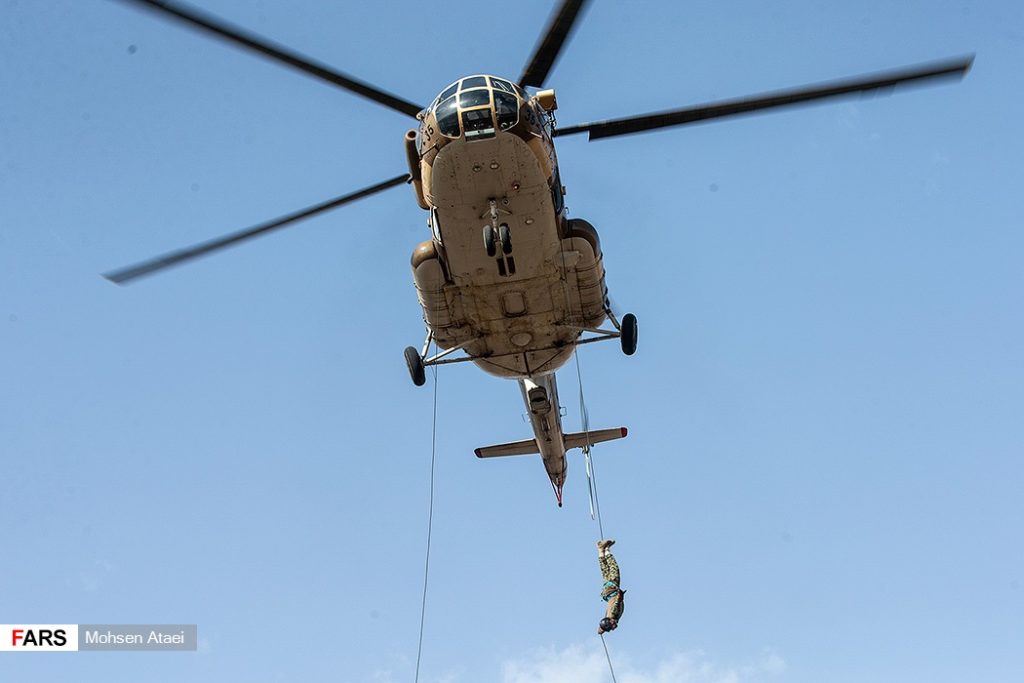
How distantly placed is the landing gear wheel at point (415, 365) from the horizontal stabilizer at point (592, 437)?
4.77 m

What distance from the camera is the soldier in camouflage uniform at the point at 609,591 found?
1556 centimetres

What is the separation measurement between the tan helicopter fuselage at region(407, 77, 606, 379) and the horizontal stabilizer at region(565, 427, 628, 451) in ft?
9.48

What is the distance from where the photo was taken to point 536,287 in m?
14.7

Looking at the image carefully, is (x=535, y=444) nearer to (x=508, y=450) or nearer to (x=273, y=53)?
(x=508, y=450)

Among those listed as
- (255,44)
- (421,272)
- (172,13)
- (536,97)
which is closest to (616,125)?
(536,97)

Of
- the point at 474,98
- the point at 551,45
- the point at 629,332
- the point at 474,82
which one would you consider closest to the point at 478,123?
the point at 474,98

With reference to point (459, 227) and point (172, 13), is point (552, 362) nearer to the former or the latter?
point (459, 227)

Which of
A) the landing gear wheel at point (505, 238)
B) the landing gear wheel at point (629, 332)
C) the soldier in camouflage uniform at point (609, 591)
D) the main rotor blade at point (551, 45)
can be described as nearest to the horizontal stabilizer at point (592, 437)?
the soldier in camouflage uniform at point (609, 591)

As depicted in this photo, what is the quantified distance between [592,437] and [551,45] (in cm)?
949

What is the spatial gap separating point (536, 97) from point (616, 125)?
1345mm

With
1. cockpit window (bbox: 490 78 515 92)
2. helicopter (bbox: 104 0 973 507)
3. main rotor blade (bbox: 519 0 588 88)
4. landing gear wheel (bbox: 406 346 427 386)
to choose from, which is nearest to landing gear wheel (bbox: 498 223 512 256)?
helicopter (bbox: 104 0 973 507)

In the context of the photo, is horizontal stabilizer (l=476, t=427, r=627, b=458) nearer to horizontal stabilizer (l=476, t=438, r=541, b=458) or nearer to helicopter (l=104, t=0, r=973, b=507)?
horizontal stabilizer (l=476, t=438, r=541, b=458)

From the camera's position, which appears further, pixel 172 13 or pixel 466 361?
pixel 466 361

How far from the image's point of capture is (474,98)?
1227 cm
